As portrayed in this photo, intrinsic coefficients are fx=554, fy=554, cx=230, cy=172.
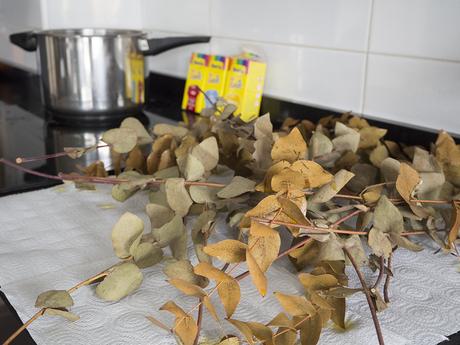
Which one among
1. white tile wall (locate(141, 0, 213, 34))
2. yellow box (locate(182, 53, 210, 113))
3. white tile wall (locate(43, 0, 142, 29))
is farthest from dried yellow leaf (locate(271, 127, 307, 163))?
white tile wall (locate(43, 0, 142, 29))

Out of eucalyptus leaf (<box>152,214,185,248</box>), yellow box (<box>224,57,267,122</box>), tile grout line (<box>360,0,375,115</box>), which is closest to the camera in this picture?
eucalyptus leaf (<box>152,214,185,248</box>)

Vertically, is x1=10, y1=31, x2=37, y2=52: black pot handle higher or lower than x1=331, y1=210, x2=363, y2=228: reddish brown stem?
higher

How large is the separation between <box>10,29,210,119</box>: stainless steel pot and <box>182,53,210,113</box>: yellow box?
5cm

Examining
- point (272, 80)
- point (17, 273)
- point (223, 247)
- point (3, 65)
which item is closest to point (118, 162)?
point (17, 273)

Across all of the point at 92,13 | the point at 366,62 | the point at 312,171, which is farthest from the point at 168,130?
the point at 92,13

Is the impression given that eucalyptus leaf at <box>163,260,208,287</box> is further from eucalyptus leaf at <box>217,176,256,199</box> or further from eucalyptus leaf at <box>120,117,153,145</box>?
eucalyptus leaf at <box>120,117,153,145</box>

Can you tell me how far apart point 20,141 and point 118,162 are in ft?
1.33

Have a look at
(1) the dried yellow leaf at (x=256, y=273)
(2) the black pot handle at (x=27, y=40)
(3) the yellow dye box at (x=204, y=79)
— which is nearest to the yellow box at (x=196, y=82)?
(3) the yellow dye box at (x=204, y=79)

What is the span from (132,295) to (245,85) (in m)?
0.68

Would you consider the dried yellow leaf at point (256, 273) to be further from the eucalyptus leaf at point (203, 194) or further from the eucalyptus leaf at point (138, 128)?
the eucalyptus leaf at point (138, 128)

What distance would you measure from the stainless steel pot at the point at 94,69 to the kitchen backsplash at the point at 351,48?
0.14 metres

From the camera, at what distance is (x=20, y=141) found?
1022 millimetres

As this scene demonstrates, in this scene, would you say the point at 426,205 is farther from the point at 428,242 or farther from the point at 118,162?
the point at 118,162

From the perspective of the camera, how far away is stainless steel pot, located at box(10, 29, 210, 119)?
44.3 inches
